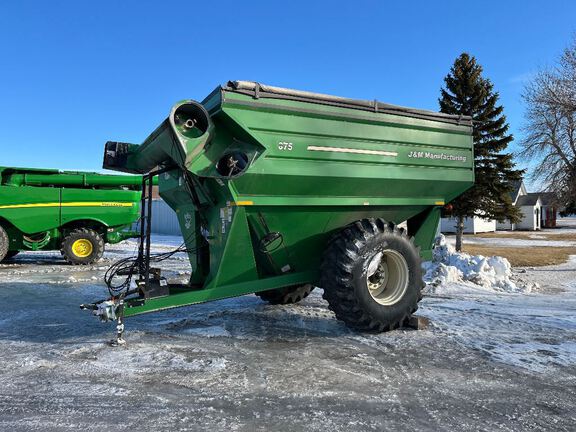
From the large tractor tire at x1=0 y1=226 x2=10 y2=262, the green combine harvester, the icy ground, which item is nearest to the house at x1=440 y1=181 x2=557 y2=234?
the green combine harvester

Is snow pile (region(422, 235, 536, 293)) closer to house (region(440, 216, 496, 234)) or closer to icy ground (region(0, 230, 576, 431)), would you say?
icy ground (region(0, 230, 576, 431))

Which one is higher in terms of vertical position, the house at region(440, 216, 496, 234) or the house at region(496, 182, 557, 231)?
the house at region(496, 182, 557, 231)

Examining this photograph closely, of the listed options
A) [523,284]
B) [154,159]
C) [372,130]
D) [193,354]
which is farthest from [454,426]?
[523,284]

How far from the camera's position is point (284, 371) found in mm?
3869

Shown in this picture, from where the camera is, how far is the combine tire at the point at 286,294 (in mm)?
6363

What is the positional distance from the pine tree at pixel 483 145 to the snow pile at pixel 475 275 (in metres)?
10.2

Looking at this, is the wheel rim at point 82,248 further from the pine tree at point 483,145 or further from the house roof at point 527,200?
the house roof at point 527,200

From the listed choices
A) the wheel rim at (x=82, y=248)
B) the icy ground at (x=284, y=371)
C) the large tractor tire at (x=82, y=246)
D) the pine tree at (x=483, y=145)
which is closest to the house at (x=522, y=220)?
the pine tree at (x=483, y=145)

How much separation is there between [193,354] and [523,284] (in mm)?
7252

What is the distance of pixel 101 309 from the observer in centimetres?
419

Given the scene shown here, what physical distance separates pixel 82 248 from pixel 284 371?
32.9 ft

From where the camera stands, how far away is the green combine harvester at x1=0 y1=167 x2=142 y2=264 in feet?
38.1

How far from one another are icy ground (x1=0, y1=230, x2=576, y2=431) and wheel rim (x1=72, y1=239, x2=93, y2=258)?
19.0ft

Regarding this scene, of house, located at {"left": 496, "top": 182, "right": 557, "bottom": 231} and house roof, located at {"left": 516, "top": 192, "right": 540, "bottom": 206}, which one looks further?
house roof, located at {"left": 516, "top": 192, "right": 540, "bottom": 206}
